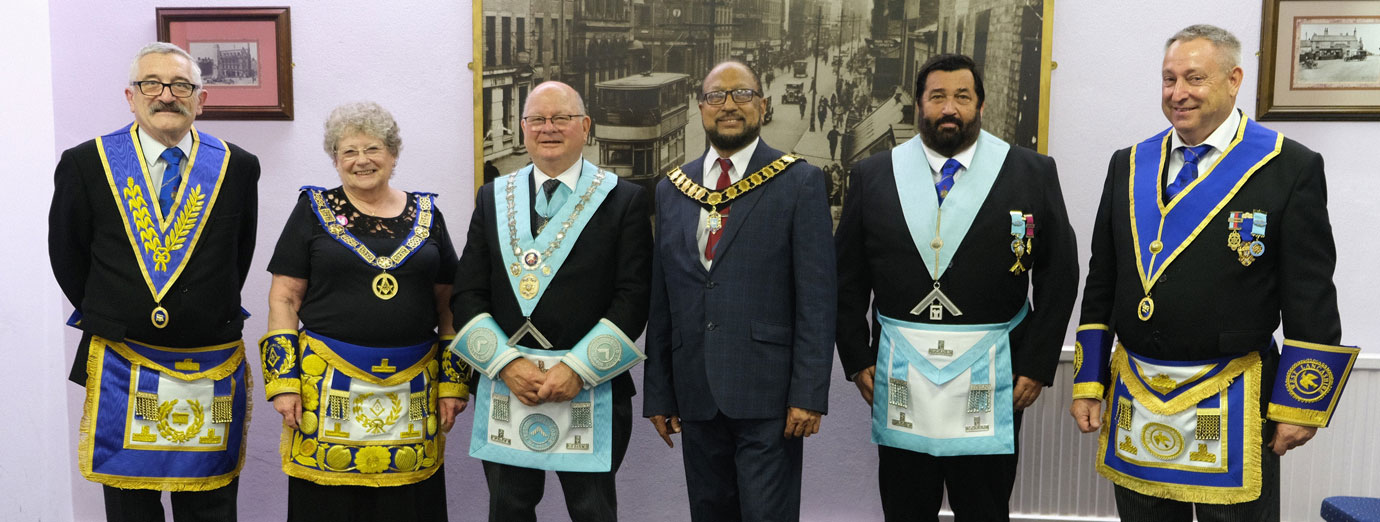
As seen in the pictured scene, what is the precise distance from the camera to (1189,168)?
2326 mm

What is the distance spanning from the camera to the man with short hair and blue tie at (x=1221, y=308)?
219 cm

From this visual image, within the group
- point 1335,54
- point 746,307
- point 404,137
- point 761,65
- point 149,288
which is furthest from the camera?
point 404,137

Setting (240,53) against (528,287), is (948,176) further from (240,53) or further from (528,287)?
(240,53)

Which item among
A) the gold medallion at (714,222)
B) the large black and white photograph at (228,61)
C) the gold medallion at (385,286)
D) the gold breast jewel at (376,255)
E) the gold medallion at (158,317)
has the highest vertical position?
the large black and white photograph at (228,61)

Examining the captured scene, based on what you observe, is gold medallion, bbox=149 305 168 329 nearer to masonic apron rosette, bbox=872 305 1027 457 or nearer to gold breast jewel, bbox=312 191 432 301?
gold breast jewel, bbox=312 191 432 301

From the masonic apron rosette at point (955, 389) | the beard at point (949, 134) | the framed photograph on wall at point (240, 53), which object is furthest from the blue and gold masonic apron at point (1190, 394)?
the framed photograph on wall at point (240, 53)

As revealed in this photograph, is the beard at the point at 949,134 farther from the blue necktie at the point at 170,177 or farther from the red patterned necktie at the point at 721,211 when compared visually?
the blue necktie at the point at 170,177

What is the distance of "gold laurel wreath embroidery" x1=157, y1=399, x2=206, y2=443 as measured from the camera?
8.60 ft

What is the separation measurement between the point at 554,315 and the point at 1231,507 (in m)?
1.71

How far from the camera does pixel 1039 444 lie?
11.1 feet

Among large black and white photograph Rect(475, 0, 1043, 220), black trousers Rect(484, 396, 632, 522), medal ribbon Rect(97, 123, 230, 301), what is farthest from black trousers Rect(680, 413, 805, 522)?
medal ribbon Rect(97, 123, 230, 301)

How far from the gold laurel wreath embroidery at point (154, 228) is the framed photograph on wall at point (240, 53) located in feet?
2.86

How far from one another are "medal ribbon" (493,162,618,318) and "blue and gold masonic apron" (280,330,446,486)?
39 centimetres

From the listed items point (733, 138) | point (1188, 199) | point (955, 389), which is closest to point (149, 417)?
point (733, 138)
